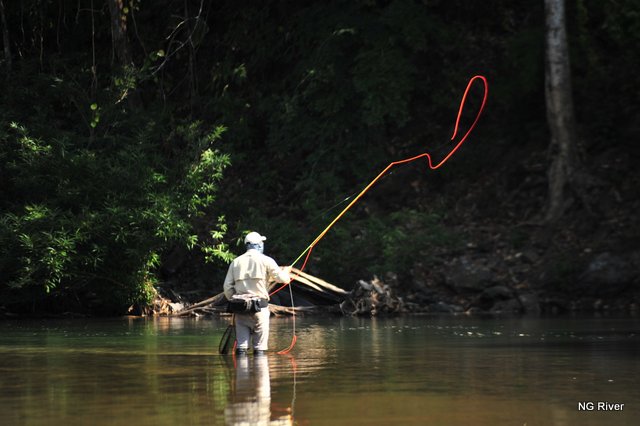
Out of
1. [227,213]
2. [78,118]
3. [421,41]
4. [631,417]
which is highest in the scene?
[421,41]

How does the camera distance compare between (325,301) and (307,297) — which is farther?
(307,297)

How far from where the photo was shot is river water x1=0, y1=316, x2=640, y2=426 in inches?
360

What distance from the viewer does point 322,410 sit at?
9438 mm

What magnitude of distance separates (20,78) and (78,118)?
6.12ft

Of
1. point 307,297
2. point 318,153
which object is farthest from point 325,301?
point 318,153

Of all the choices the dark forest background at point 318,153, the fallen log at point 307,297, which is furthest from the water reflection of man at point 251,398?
the fallen log at point 307,297

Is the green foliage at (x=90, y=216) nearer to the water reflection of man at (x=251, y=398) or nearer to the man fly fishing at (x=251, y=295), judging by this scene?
the man fly fishing at (x=251, y=295)

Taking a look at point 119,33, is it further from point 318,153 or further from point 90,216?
point 90,216

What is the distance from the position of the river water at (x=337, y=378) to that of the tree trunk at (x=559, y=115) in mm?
8530

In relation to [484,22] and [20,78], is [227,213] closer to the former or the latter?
[20,78]

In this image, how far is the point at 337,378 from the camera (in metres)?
11.9

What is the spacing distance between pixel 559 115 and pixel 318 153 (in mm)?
6952

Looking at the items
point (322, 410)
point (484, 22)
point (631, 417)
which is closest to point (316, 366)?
point (322, 410)

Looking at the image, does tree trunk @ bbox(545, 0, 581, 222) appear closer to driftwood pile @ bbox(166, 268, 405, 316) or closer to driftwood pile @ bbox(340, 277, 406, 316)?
driftwood pile @ bbox(340, 277, 406, 316)
